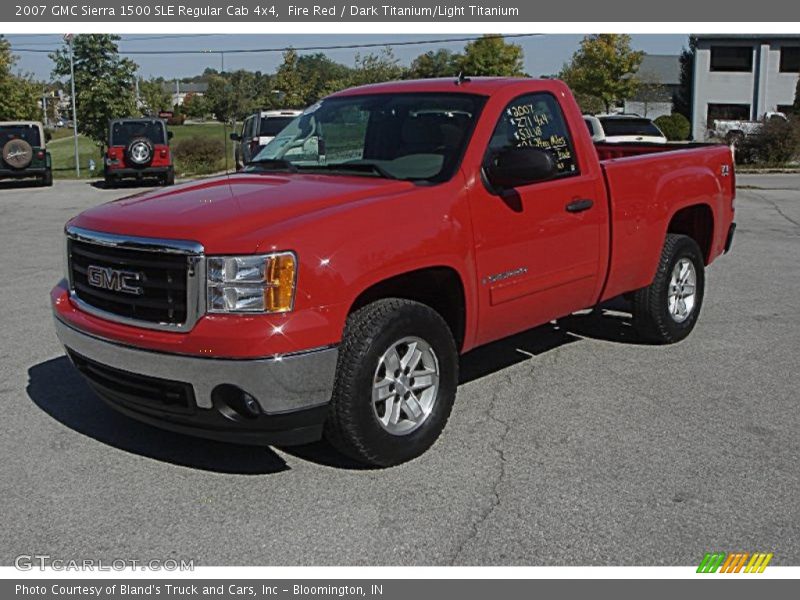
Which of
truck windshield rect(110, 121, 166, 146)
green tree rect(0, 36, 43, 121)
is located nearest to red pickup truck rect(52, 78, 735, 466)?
truck windshield rect(110, 121, 166, 146)

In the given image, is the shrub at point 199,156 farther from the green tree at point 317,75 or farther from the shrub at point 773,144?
the shrub at point 773,144

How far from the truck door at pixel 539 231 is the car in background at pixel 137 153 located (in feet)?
68.4

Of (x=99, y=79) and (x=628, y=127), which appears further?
(x=99, y=79)

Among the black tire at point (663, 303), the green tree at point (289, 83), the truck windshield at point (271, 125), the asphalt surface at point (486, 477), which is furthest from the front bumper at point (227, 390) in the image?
the green tree at point (289, 83)

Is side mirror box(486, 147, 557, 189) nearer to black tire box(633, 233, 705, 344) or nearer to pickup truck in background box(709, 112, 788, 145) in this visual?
black tire box(633, 233, 705, 344)

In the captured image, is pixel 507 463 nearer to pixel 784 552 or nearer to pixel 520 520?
pixel 520 520

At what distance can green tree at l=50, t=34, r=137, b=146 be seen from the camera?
32688 millimetres

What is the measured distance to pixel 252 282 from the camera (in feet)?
12.9

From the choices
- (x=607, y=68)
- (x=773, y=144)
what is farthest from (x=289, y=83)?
(x=773, y=144)

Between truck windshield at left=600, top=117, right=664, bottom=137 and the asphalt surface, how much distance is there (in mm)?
15269

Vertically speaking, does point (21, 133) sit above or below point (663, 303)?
above

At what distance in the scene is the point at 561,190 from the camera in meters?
5.42

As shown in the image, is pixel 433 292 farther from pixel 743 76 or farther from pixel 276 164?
pixel 743 76

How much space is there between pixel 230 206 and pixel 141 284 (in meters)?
0.57
